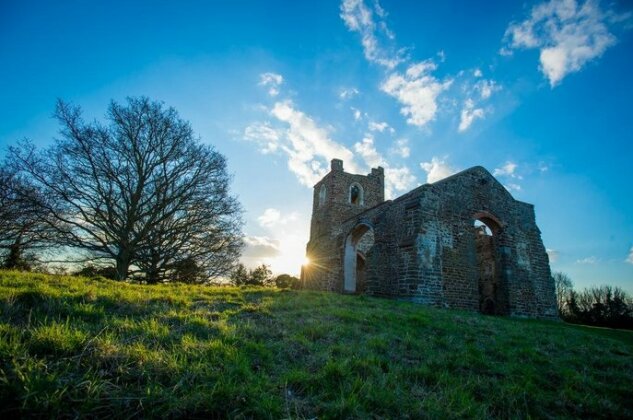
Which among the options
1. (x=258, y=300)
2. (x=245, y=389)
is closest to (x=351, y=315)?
(x=258, y=300)

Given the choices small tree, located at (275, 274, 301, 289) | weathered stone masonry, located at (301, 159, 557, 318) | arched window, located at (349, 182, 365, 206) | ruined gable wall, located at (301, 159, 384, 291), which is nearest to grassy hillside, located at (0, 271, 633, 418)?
weathered stone masonry, located at (301, 159, 557, 318)

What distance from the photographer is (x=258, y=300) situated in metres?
7.39

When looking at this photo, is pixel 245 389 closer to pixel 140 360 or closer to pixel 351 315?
pixel 140 360

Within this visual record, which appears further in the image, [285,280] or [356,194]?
[285,280]

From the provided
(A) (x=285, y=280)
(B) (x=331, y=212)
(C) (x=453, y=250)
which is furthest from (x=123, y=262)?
(A) (x=285, y=280)

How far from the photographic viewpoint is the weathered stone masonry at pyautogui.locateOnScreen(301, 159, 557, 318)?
12.8m

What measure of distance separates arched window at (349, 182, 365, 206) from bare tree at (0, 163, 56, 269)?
19.3 meters

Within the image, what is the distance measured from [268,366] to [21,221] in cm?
1414

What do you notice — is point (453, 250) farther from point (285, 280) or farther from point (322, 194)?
point (285, 280)

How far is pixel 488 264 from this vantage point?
19500 millimetres

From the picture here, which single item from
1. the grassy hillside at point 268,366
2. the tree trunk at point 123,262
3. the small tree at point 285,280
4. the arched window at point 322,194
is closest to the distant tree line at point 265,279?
the small tree at point 285,280

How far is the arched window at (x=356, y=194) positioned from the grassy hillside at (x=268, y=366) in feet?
65.7

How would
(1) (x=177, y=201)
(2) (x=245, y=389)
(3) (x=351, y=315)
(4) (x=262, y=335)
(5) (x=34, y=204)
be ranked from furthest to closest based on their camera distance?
1. (1) (x=177, y=201)
2. (5) (x=34, y=204)
3. (3) (x=351, y=315)
4. (4) (x=262, y=335)
5. (2) (x=245, y=389)

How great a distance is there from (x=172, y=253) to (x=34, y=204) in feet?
17.9
